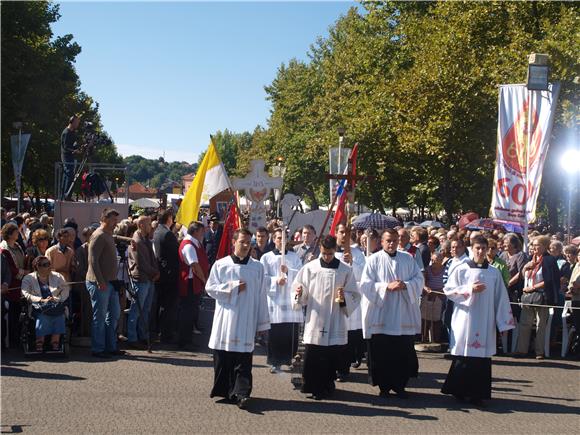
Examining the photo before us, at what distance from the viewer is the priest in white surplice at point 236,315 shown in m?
9.38

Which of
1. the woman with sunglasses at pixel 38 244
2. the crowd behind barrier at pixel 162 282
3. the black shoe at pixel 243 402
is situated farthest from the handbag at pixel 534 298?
the woman with sunglasses at pixel 38 244

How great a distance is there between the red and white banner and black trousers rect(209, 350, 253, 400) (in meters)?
6.80

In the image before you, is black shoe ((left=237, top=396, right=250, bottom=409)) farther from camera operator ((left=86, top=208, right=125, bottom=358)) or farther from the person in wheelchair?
the person in wheelchair

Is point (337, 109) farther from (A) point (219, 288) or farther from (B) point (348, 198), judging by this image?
(A) point (219, 288)

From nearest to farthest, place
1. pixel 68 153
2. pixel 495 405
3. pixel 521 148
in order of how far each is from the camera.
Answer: pixel 495 405 → pixel 521 148 → pixel 68 153

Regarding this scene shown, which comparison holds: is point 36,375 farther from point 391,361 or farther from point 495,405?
point 495,405

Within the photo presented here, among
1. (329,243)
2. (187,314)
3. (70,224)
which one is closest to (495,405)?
(329,243)

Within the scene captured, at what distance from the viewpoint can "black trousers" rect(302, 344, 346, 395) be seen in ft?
32.1

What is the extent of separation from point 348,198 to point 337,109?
3202 centimetres

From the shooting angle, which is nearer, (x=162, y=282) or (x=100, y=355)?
(x=100, y=355)

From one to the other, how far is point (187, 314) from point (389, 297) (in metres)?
3.90

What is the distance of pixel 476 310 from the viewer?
9.98 m

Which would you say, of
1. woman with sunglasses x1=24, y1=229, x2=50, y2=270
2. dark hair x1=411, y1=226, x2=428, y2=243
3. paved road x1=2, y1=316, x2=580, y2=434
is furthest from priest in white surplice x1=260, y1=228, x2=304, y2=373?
woman with sunglasses x1=24, y1=229, x2=50, y2=270

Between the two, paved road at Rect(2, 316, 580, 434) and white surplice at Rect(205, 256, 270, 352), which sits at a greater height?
white surplice at Rect(205, 256, 270, 352)
